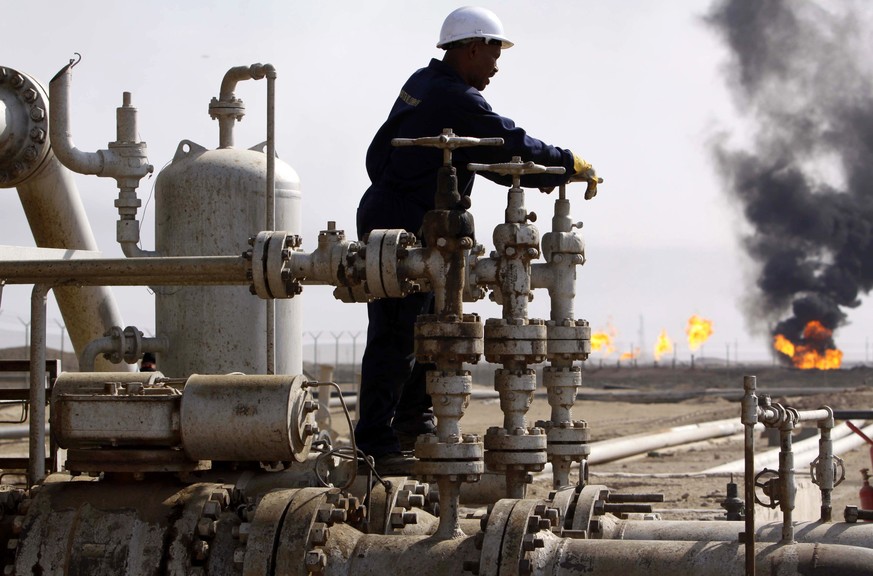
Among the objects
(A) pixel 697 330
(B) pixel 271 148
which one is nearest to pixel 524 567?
(B) pixel 271 148

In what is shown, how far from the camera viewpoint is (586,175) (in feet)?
21.3

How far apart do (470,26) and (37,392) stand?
260cm

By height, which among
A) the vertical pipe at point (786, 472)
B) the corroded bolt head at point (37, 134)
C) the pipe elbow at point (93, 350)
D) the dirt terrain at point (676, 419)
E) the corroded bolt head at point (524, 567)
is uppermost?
the corroded bolt head at point (37, 134)

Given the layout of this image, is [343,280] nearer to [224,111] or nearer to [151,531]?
[151,531]

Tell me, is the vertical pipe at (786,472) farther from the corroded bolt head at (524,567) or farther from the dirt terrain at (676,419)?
the dirt terrain at (676,419)

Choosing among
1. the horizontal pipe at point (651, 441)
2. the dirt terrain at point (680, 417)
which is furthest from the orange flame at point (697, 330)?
the horizontal pipe at point (651, 441)

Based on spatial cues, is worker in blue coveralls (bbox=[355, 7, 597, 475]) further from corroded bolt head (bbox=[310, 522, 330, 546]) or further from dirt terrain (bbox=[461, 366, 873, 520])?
dirt terrain (bbox=[461, 366, 873, 520])

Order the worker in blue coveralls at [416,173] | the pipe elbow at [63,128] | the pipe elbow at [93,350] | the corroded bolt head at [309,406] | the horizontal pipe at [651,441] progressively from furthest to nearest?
the horizontal pipe at [651,441] < the pipe elbow at [63,128] < the pipe elbow at [93,350] < the worker in blue coveralls at [416,173] < the corroded bolt head at [309,406]

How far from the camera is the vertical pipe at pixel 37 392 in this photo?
18.0 ft

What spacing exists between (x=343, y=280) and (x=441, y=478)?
2.56ft

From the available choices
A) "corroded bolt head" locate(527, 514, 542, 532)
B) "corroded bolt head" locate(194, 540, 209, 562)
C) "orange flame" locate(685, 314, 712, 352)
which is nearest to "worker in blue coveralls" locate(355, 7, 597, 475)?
"corroded bolt head" locate(194, 540, 209, 562)

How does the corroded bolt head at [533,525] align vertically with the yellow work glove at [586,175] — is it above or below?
below

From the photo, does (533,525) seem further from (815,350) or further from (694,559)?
(815,350)

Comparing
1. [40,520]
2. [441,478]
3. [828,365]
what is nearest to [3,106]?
[40,520]
